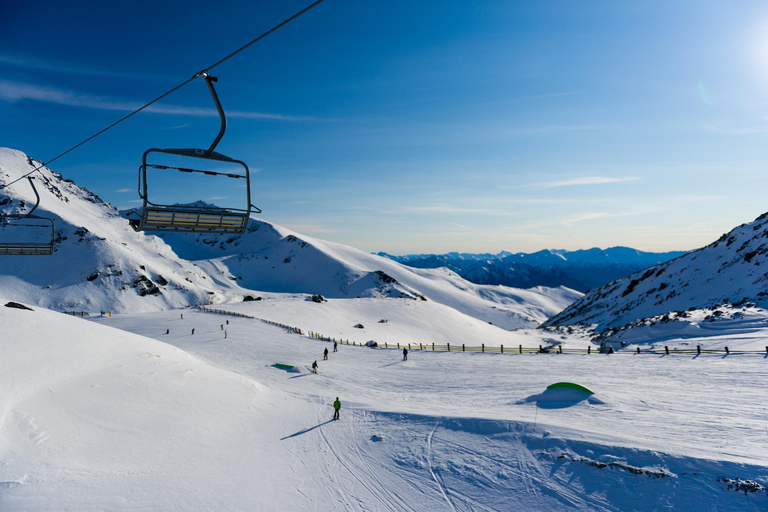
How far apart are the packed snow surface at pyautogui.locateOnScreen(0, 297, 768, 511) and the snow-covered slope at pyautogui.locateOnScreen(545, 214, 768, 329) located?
52017 mm

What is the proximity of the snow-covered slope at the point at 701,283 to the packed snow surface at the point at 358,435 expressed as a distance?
52017mm

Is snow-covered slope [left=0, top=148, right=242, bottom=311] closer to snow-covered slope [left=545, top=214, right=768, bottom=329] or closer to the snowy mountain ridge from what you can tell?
the snowy mountain ridge

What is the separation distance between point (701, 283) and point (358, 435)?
8991cm

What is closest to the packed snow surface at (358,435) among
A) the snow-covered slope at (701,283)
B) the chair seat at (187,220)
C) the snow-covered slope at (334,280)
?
the chair seat at (187,220)

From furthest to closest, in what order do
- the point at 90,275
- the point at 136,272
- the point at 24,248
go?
the point at 136,272, the point at 90,275, the point at 24,248

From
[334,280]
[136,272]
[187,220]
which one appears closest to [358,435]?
[187,220]

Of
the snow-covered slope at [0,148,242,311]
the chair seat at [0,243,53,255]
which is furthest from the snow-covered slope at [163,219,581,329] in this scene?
the chair seat at [0,243,53,255]

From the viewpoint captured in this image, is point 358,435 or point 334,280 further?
point 334,280

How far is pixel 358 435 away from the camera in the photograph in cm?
1820

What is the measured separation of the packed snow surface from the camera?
39.6 feet

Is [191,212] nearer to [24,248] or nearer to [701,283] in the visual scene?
[24,248]

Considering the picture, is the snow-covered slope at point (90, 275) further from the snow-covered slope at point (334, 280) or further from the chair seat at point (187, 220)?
the chair seat at point (187, 220)

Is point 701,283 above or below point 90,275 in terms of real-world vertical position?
above

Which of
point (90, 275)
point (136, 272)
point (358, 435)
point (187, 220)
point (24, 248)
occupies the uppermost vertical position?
point (136, 272)
